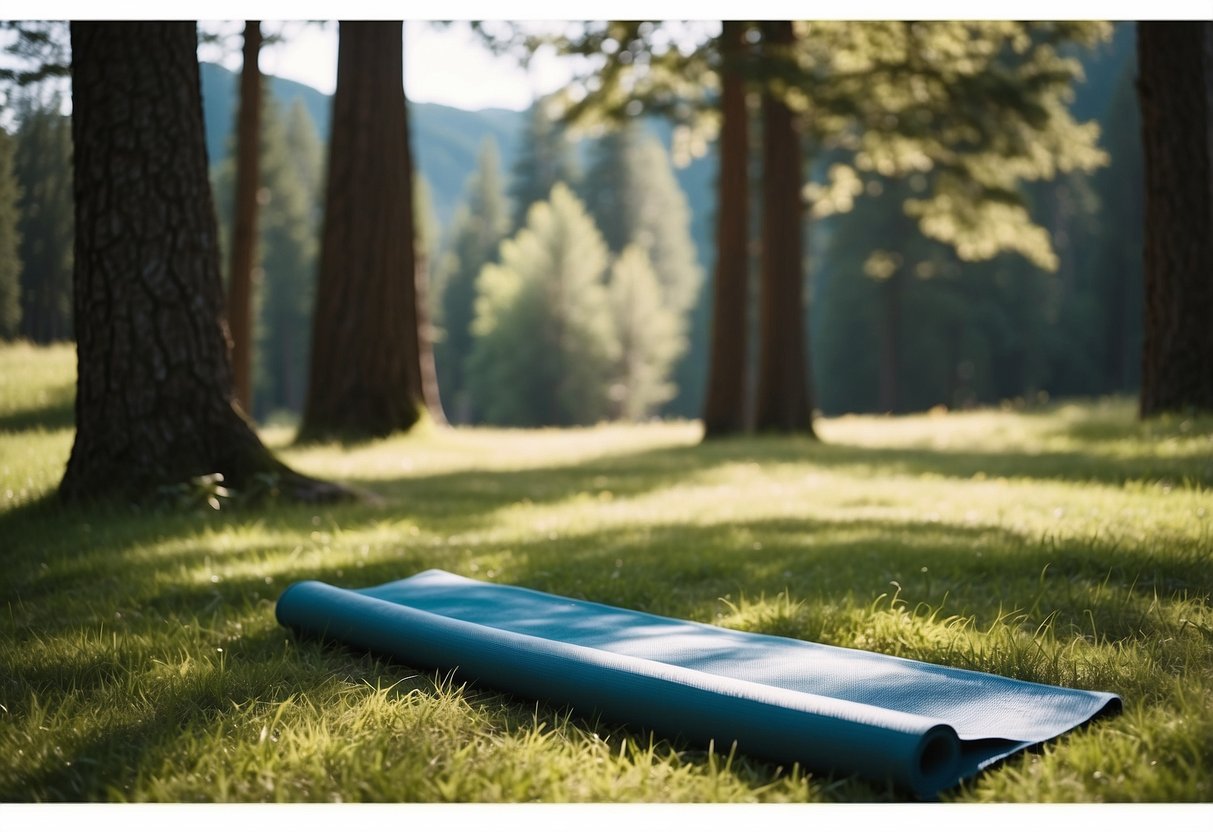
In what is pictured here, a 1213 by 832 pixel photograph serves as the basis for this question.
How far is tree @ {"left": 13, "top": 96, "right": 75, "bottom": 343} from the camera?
21.7ft

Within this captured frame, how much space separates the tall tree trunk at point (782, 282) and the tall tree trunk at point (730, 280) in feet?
A: 1.10

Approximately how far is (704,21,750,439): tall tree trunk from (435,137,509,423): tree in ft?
118

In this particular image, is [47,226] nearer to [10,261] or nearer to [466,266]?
[10,261]

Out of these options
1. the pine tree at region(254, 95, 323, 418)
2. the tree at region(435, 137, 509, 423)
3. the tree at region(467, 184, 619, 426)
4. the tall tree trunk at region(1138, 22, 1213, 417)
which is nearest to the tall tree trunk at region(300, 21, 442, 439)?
the tall tree trunk at region(1138, 22, 1213, 417)

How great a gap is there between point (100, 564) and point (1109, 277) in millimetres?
39087

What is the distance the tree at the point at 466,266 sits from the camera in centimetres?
5038

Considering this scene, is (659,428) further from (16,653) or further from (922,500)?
(16,653)

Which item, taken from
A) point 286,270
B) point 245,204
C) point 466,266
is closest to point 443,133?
point 286,270

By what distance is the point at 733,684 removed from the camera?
108 inches

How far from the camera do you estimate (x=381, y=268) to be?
11.7 meters

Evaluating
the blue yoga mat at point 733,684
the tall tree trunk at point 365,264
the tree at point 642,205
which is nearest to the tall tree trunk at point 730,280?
the tall tree trunk at point 365,264

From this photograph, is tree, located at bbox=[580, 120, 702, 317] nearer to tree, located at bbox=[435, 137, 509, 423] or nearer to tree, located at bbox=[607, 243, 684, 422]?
Result: tree, located at bbox=[435, 137, 509, 423]

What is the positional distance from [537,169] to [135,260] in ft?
150

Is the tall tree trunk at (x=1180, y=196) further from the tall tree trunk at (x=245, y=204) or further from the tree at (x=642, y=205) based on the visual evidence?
the tree at (x=642, y=205)
